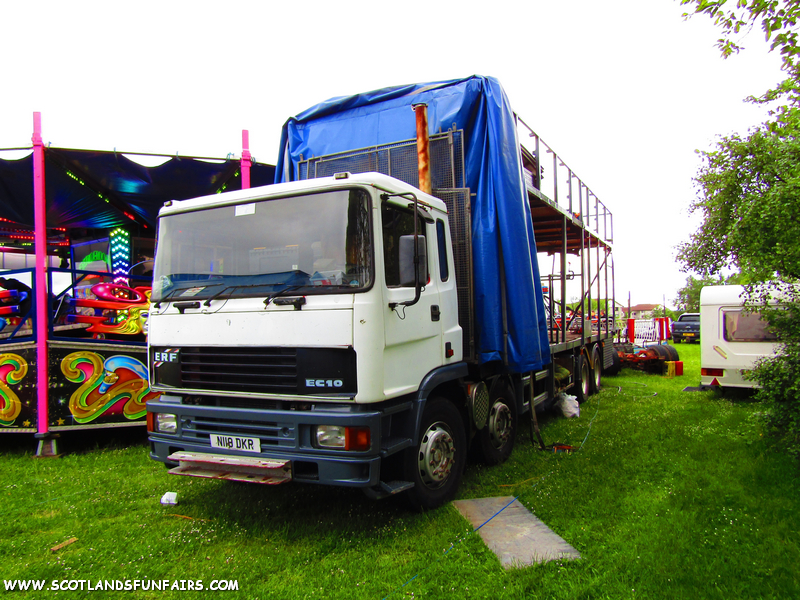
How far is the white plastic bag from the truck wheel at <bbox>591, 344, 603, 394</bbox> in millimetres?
2228

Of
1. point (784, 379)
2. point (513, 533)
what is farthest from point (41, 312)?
point (784, 379)

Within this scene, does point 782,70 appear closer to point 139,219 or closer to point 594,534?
point 594,534

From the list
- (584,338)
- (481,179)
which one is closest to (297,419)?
(481,179)

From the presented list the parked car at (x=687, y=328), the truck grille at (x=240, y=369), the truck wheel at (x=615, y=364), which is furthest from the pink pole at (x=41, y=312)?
the parked car at (x=687, y=328)

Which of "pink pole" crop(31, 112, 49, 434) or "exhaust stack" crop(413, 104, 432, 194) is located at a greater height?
"exhaust stack" crop(413, 104, 432, 194)

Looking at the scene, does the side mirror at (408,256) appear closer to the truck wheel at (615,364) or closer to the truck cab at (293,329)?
the truck cab at (293,329)

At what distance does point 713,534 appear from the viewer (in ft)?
12.5

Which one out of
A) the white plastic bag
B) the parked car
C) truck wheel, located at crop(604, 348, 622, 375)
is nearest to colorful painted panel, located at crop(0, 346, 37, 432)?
the white plastic bag

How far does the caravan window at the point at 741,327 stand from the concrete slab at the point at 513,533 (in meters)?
7.06

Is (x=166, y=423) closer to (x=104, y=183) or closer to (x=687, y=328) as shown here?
(x=104, y=183)

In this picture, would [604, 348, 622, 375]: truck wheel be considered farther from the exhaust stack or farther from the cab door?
the cab door

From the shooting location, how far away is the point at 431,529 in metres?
4.05

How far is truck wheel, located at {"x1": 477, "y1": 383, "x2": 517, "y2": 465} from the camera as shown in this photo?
5.48 meters

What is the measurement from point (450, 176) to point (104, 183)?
21.1ft
